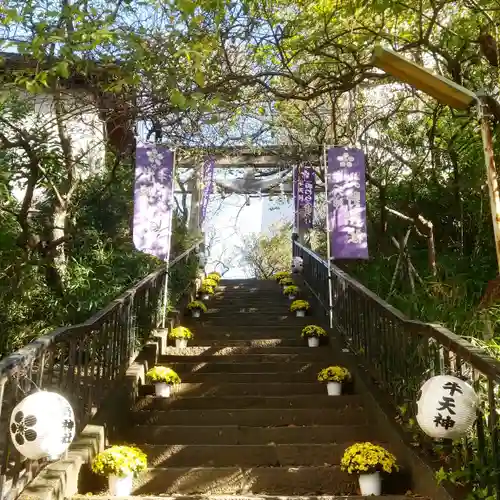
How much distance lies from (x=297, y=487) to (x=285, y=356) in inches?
112

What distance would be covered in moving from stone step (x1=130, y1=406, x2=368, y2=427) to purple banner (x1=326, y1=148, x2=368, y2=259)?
281cm

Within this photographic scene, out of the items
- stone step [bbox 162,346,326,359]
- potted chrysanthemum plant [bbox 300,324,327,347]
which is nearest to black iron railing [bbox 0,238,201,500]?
stone step [bbox 162,346,326,359]

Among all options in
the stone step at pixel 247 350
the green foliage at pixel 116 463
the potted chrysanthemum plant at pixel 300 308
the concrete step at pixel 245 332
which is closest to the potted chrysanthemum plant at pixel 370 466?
the green foliage at pixel 116 463

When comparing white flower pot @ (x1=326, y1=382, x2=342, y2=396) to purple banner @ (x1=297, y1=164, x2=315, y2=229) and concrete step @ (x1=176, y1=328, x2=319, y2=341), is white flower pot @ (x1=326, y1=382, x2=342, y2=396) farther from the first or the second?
purple banner @ (x1=297, y1=164, x2=315, y2=229)

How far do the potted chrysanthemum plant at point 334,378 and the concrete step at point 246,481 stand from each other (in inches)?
63.4

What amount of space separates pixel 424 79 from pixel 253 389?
364 cm

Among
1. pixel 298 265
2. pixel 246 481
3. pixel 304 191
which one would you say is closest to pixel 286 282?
pixel 298 265

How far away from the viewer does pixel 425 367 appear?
4.07m

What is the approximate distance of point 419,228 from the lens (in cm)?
823

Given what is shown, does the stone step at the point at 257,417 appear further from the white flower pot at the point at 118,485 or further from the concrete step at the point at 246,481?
the white flower pot at the point at 118,485

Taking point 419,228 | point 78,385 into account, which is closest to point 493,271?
point 419,228

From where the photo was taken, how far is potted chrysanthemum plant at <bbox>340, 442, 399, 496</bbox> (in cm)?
389

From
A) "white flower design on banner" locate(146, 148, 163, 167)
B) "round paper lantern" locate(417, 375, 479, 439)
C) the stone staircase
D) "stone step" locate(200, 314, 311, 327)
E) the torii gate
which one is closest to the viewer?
"round paper lantern" locate(417, 375, 479, 439)

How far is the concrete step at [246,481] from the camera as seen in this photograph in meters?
4.19
